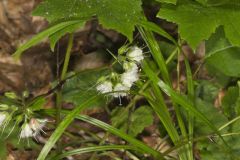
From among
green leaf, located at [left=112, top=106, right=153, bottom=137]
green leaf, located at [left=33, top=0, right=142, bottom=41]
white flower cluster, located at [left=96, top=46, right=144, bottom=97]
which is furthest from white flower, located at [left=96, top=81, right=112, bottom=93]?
green leaf, located at [left=112, top=106, right=153, bottom=137]

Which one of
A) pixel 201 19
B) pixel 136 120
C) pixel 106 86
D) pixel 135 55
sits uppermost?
pixel 201 19

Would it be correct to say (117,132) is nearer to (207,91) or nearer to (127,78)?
(127,78)

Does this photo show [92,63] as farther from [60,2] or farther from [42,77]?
[60,2]

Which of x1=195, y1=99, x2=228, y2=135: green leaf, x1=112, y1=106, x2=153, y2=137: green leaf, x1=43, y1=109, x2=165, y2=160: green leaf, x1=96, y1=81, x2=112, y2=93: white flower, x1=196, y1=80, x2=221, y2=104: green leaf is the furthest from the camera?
x1=196, y1=80, x2=221, y2=104: green leaf

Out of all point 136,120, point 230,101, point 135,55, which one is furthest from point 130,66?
point 230,101

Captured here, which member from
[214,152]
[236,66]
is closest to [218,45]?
[236,66]

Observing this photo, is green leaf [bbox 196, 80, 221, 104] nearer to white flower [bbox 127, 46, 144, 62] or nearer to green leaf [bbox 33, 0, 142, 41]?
white flower [bbox 127, 46, 144, 62]

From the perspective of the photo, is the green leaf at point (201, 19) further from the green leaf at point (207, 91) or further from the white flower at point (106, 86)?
the green leaf at point (207, 91)
